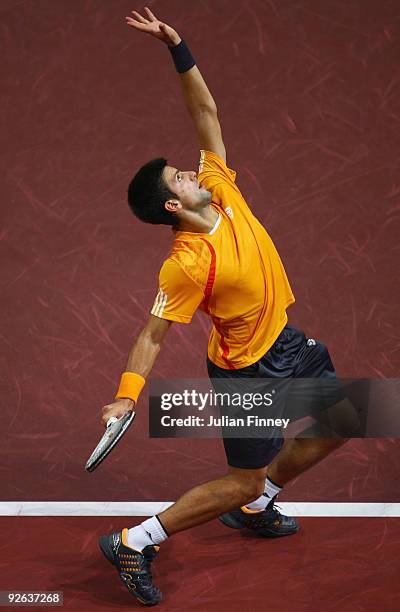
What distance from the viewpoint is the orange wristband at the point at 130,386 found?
11.8 ft

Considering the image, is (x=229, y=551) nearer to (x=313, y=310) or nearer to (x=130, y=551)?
(x=130, y=551)

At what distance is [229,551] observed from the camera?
422 cm

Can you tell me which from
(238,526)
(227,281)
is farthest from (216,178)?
(238,526)

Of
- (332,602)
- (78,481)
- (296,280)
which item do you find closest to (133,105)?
(296,280)

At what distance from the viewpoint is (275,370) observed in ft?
13.2

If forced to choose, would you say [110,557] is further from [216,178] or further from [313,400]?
[216,178]

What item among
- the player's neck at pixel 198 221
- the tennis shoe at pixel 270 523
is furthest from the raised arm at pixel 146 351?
the tennis shoe at pixel 270 523

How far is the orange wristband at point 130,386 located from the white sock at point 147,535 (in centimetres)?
59

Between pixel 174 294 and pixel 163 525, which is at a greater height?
pixel 174 294

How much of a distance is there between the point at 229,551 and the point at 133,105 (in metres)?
3.20

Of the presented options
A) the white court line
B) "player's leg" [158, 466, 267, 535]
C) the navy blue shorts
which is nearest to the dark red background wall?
the white court line

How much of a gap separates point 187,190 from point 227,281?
0.41 m

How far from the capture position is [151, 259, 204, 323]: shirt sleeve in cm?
370

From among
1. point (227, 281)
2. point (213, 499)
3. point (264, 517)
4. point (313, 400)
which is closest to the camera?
point (227, 281)
